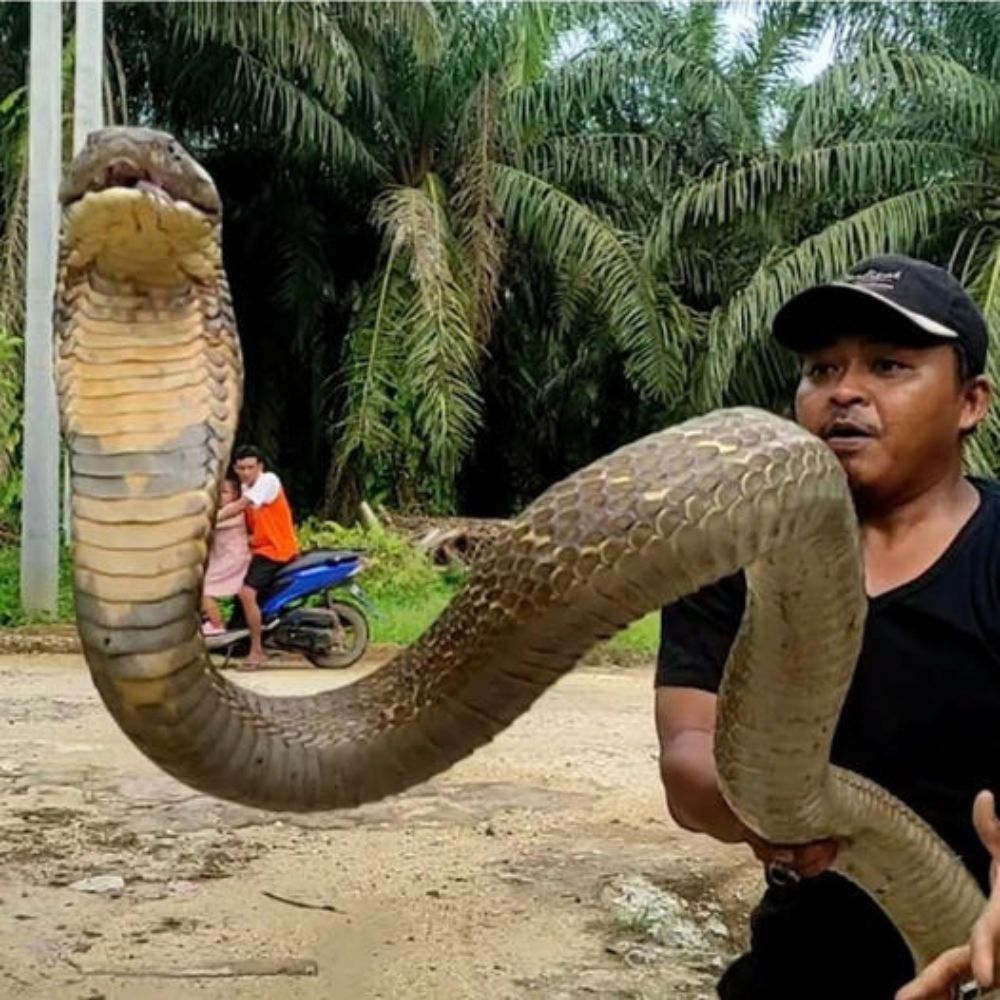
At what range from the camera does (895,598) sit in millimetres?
2213

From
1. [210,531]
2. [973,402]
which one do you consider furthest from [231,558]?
[210,531]

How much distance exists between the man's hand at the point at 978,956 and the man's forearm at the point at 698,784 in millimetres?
349

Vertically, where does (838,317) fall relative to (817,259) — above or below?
below

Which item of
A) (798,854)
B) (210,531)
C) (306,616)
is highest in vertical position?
(210,531)

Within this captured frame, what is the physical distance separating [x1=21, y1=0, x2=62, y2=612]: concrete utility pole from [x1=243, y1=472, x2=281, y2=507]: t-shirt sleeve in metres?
2.42

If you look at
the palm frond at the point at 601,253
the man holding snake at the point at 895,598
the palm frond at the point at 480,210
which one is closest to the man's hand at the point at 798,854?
the man holding snake at the point at 895,598

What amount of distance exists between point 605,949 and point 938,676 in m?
2.51

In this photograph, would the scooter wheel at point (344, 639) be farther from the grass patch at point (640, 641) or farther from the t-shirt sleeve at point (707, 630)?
the t-shirt sleeve at point (707, 630)

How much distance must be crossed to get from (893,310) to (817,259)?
13.8 meters

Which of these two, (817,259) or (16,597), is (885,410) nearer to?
(16,597)

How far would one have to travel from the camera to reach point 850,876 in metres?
2.36

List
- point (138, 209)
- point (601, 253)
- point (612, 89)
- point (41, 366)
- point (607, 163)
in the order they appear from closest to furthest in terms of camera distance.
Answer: point (138, 209) < point (41, 366) < point (601, 253) < point (612, 89) < point (607, 163)

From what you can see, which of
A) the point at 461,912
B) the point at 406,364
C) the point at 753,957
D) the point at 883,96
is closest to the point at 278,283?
the point at 406,364

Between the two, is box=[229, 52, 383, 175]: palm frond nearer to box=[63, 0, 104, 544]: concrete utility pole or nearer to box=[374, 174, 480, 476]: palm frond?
box=[374, 174, 480, 476]: palm frond
